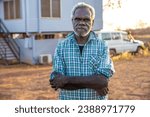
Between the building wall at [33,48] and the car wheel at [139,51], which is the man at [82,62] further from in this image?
the car wheel at [139,51]

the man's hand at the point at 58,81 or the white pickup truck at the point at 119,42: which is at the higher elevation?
the man's hand at the point at 58,81

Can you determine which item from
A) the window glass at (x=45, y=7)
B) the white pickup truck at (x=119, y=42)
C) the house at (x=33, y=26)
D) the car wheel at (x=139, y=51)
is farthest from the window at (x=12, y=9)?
the car wheel at (x=139, y=51)

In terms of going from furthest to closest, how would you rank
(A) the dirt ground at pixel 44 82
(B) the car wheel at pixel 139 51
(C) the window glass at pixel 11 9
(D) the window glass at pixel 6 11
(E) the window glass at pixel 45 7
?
(B) the car wheel at pixel 139 51 < (D) the window glass at pixel 6 11 < (C) the window glass at pixel 11 9 < (E) the window glass at pixel 45 7 < (A) the dirt ground at pixel 44 82

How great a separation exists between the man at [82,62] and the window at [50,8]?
530 inches

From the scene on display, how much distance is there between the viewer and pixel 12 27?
55.7 feet

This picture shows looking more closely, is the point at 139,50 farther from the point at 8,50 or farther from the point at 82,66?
the point at 82,66

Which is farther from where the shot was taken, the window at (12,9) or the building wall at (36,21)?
the window at (12,9)

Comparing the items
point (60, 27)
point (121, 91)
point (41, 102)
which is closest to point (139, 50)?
point (60, 27)

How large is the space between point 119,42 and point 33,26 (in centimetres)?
433

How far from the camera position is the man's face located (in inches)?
106

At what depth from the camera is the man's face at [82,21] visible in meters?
2.68

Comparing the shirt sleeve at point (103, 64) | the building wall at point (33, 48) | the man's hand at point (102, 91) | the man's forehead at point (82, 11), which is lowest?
the building wall at point (33, 48)

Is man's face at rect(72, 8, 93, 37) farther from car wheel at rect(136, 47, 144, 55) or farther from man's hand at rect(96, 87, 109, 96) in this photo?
car wheel at rect(136, 47, 144, 55)

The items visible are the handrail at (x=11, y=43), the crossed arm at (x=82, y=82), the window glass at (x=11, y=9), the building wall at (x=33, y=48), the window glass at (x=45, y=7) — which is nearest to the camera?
the crossed arm at (x=82, y=82)
